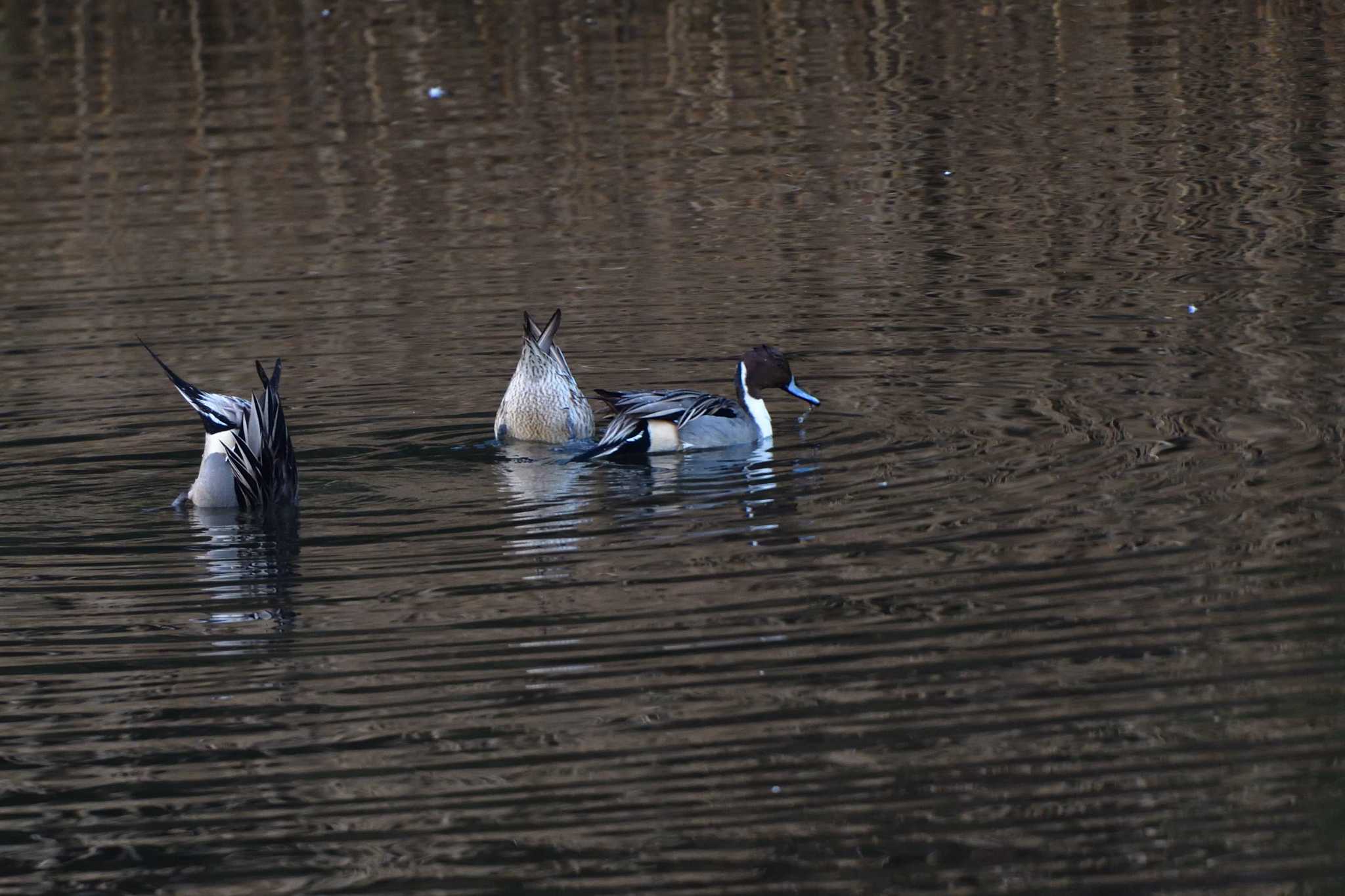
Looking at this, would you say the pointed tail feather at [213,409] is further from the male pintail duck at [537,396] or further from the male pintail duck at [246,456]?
the male pintail duck at [537,396]

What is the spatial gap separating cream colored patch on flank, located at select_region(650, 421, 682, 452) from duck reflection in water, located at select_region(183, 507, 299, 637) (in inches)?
76.6

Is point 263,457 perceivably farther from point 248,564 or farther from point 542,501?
point 542,501

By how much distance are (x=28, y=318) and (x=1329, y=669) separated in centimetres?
1033

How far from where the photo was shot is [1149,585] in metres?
7.61

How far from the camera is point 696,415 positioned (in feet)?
36.1

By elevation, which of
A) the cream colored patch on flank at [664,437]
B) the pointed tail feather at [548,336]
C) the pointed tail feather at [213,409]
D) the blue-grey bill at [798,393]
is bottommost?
the cream colored patch on flank at [664,437]

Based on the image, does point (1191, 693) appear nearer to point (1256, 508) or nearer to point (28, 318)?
point (1256, 508)

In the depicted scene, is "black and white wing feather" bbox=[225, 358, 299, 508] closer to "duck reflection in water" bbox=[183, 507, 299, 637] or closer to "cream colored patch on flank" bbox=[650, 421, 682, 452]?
A: "duck reflection in water" bbox=[183, 507, 299, 637]

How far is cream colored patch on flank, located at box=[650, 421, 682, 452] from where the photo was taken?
11.0 m

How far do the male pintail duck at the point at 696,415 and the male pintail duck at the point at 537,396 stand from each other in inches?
11.2

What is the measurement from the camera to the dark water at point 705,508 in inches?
230

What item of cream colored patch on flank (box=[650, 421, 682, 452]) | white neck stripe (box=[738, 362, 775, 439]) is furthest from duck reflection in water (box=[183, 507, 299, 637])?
white neck stripe (box=[738, 362, 775, 439])

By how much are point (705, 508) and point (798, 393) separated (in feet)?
5.99

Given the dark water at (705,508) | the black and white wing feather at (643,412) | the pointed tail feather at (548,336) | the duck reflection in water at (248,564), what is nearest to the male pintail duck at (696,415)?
the black and white wing feather at (643,412)
